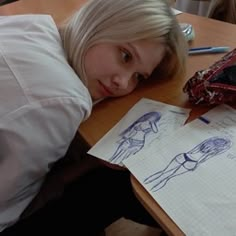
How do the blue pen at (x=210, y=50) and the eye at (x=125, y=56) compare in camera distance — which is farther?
the blue pen at (x=210, y=50)

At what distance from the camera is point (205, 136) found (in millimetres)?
725

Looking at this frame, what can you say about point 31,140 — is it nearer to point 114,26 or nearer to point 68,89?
point 68,89

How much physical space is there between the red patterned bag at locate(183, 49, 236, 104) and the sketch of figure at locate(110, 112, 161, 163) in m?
0.10

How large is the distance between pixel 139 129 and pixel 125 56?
0.19 meters

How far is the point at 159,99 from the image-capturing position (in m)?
0.87

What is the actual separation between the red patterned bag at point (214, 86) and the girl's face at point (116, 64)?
119 millimetres

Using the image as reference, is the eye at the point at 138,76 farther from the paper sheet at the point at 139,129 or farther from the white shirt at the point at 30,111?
the white shirt at the point at 30,111

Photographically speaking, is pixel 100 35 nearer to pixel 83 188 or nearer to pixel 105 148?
pixel 105 148

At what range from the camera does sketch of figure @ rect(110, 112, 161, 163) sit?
71 centimetres

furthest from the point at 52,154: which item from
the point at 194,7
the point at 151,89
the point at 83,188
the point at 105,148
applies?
the point at 194,7

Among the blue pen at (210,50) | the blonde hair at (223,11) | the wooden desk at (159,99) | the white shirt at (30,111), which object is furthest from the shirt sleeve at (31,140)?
the blonde hair at (223,11)

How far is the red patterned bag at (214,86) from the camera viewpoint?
2.63 ft

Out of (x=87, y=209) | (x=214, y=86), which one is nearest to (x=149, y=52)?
(x=214, y=86)

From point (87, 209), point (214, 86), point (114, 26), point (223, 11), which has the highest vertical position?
point (114, 26)
